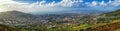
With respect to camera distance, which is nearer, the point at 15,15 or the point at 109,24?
the point at 15,15

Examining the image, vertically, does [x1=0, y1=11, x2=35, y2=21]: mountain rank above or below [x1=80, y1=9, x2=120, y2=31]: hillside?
above

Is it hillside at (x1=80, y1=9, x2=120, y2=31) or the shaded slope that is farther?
the shaded slope

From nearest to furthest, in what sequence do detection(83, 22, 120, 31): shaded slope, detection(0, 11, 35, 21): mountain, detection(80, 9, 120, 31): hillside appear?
detection(0, 11, 35, 21): mountain → detection(80, 9, 120, 31): hillside → detection(83, 22, 120, 31): shaded slope

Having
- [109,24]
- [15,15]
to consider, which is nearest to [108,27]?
[109,24]

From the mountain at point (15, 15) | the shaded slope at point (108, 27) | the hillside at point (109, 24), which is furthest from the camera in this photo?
the shaded slope at point (108, 27)

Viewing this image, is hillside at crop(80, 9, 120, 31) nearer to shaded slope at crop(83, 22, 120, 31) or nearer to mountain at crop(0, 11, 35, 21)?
shaded slope at crop(83, 22, 120, 31)

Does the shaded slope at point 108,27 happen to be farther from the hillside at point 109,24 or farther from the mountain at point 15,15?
the mountain at point 15,15

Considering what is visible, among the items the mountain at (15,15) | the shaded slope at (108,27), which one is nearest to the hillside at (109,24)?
the shaded slope at (108,27)

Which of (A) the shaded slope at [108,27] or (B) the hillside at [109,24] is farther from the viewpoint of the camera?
(A) the shaded slope at [108,27]

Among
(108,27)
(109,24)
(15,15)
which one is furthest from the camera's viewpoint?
(109,24)

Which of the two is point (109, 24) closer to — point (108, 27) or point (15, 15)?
point (108, 27)

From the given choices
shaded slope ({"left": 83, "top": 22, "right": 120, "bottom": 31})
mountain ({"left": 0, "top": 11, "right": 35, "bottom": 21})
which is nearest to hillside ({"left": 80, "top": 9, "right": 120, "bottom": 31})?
shaded slope ({"left": 83, "top": 22, "right": 120, "bottom": 31})
